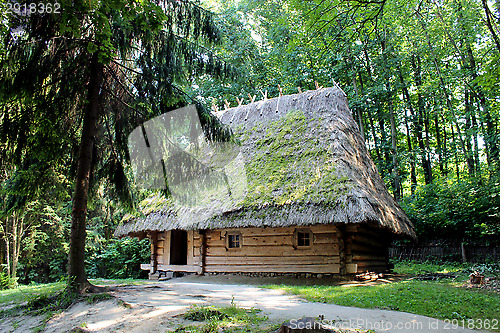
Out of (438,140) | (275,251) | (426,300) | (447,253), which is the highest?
(438,140)

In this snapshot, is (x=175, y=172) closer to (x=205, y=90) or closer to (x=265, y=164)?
(x=265, y=164)

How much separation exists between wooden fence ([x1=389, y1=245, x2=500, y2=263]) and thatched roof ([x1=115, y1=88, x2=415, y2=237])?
3.36 metres

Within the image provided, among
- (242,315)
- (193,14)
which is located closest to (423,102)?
(193,14)

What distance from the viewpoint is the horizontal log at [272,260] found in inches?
415

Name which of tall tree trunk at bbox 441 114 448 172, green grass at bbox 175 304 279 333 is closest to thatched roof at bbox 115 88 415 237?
green grass at bbox 175 304 279 333

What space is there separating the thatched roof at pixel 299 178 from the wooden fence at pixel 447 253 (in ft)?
11.0

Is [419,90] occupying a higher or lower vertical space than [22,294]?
higher

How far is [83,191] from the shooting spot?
23.1ft

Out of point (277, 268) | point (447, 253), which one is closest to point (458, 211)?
point (447, 253)

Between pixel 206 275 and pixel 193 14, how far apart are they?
8.93 m

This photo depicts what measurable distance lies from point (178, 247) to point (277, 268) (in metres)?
5.66

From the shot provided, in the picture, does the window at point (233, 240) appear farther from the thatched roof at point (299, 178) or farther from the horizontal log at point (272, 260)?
the thatched roof at point (299, 178)

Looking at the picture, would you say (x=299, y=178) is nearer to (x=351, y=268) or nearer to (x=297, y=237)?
(x=297, y=237)

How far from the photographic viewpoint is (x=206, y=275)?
40.9 feet
